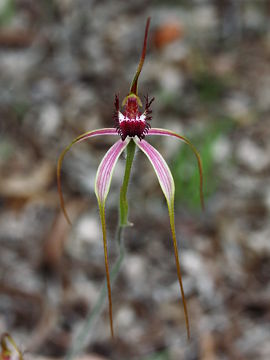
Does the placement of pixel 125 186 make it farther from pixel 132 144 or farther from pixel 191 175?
pixel 191 175

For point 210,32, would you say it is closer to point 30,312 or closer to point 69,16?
point 69,16

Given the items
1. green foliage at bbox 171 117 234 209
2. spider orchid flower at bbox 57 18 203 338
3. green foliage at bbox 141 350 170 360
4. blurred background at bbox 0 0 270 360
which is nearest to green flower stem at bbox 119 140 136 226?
spider orchid flower at bbox 57 18 203 338

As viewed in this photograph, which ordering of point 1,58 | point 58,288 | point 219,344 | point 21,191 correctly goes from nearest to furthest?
point 219,344, point 58,288, point 21,191, point 1,58

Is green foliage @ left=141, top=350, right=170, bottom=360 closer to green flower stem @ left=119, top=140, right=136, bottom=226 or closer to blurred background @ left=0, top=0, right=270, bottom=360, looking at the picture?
blurred background @ left=0, top=0, right=270, bottom=360

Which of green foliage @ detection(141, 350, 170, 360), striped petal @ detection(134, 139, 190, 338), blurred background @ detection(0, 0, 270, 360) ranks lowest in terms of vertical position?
green foliage @ detection(141, 350, 170, 360)

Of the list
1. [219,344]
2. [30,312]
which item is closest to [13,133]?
[30,312]

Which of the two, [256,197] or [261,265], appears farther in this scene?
[256,197]

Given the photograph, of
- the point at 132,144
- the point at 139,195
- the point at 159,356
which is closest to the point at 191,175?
the point at 139,195

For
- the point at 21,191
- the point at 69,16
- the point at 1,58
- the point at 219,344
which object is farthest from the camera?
the point at 69,16
